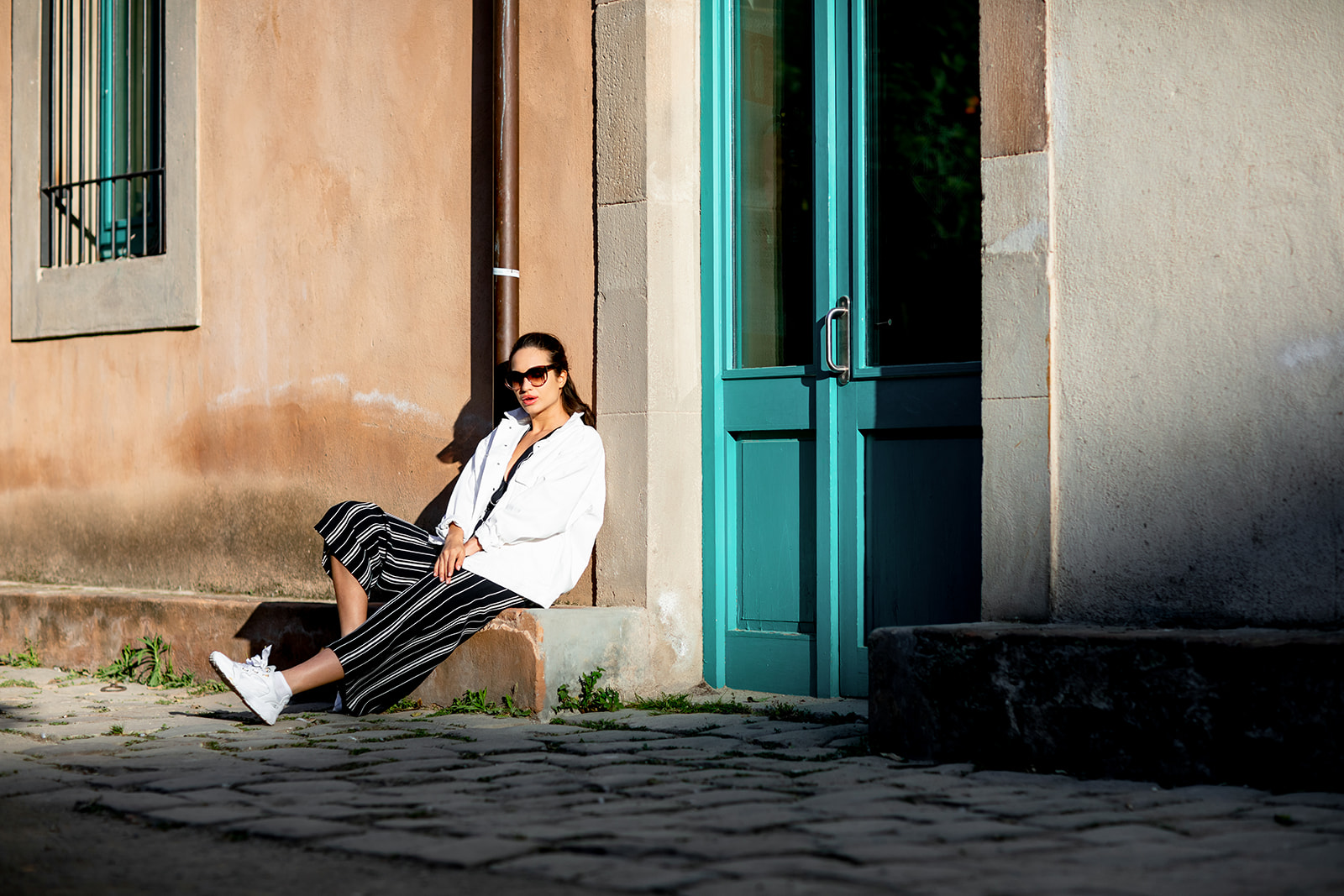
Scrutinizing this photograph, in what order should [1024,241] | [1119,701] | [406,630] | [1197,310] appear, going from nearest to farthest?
[1119,701]
[1197,310]
[1024,241]
[406,630]

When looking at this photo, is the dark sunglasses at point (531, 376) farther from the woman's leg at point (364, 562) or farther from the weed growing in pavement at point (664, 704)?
the weed growing in pavement at point (664, 704)

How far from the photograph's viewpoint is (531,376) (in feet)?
18.2

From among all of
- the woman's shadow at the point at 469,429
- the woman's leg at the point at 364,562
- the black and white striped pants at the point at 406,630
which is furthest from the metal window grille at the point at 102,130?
the black and white striped pants at the point at 406,630

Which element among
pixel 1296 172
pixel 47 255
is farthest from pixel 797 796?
pixel 47 255

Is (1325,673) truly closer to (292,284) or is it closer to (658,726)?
(658,726)

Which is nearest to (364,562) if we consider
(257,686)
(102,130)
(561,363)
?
(257,686)

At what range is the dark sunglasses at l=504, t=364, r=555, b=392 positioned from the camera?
5527mm

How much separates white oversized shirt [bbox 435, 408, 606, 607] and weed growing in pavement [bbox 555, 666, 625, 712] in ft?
1.03

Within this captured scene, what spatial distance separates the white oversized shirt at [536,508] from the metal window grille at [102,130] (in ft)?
9.59

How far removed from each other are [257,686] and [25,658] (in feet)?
9.17

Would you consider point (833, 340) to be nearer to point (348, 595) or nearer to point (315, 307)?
point (348, 595)

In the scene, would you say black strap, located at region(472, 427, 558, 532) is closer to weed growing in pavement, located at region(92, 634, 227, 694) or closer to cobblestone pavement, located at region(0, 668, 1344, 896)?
cobblestone pavement, located at region(0, 668, 1344, 896)

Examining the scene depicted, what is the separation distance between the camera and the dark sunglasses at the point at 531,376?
5527 millimetres

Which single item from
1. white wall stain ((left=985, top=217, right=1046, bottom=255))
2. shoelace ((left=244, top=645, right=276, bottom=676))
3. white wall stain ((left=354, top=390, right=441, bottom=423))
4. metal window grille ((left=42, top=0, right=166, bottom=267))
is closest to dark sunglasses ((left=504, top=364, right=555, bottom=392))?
white wall stain ((left=354, top=390, right=441, bottom=423))
